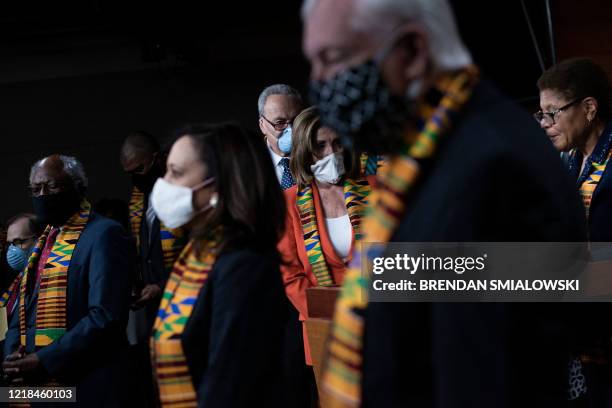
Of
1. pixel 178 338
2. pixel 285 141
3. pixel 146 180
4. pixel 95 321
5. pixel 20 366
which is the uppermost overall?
pixel 285 141

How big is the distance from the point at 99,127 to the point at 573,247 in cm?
772

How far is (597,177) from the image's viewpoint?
275 centimetres

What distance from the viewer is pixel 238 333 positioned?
1942mm

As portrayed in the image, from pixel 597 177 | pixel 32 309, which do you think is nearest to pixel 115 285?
pixel 32 309

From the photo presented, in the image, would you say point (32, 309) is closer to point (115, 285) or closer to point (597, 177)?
point (115, 285)

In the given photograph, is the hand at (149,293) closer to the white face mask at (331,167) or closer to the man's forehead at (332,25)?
the white face mask at (331,167)

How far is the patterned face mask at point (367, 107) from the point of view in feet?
4.49

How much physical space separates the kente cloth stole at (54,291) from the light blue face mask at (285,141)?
0.99 meters

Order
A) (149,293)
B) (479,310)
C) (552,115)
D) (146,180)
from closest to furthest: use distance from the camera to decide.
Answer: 1. (479,310)
2. (552,115)
3. (149,293)
4. (146,180)

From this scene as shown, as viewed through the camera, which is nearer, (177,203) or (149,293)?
(177,203)

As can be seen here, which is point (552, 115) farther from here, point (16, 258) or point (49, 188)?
point (16, 258)

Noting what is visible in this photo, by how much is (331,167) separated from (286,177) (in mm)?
594

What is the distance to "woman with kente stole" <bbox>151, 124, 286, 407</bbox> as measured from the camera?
1.95 metres


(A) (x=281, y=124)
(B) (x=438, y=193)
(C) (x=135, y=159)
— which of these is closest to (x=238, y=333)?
(B) (x=438, y=193)
